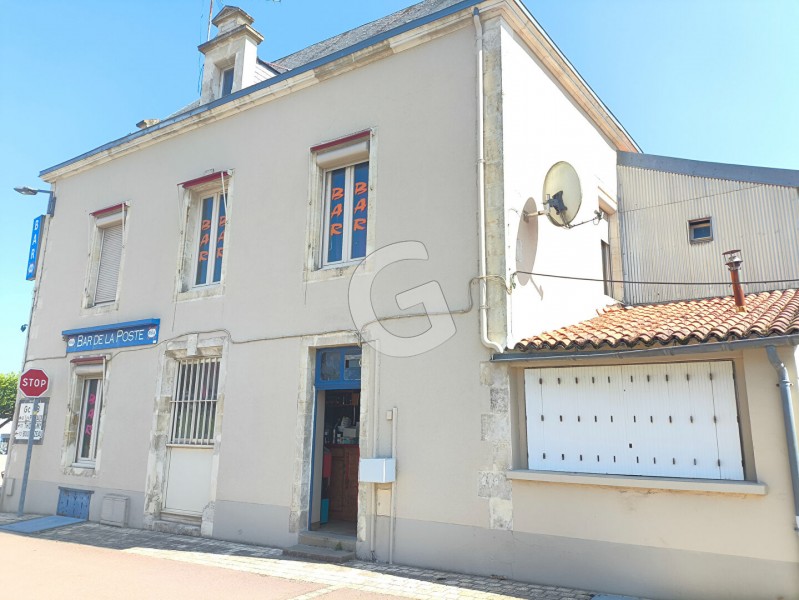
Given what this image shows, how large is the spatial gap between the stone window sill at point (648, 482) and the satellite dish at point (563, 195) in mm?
3124

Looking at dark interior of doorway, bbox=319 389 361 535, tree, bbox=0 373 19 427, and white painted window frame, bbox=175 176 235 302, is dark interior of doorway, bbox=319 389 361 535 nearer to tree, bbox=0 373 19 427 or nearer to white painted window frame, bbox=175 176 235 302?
white painted window frame, bbox=175 176 235 302

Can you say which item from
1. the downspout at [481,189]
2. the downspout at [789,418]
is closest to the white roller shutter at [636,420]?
the downspout at [789,418]

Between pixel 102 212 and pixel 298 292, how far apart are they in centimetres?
538

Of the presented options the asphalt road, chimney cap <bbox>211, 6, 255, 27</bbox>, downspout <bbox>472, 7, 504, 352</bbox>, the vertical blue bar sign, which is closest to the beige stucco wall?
downspout <bbox>472, 7, 504, 352</bbox>

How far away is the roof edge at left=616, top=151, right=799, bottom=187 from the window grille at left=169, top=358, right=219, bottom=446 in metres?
7.71

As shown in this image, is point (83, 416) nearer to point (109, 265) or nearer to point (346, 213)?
point (109, 265)

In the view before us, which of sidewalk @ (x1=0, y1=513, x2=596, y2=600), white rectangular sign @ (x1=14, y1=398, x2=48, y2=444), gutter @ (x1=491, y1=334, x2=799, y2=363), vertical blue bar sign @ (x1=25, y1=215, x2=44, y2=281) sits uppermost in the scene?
vertical blue bar sign @ (x1=25, y1=215, x2=44, y2=281)

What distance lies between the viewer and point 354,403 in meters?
9.18

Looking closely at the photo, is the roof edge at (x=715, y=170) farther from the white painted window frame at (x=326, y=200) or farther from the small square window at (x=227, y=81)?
the small square window at (x=227, y=81)

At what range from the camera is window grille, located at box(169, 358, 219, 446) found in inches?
357

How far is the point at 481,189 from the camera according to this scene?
705 cm

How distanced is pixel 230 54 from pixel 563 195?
671 centimetres

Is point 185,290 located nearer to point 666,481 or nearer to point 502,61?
point 502,61

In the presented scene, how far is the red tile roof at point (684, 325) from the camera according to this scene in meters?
5.51
